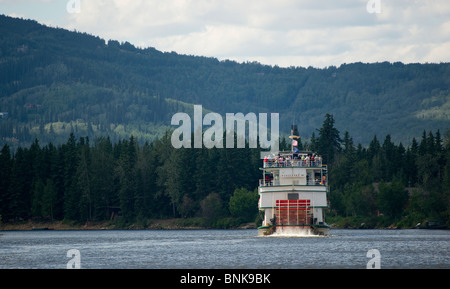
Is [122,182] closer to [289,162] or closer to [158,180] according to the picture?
[158,180]

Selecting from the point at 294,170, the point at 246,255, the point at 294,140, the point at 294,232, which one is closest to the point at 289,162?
the point at 294,170

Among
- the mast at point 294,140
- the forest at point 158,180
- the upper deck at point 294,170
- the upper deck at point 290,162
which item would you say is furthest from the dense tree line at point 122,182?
the upper deck at point 294,170

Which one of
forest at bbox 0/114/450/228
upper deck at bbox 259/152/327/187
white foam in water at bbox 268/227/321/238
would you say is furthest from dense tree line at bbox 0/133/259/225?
white foam in water at bbox 268/227/321/238

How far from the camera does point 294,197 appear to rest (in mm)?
87062

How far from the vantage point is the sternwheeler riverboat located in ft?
286

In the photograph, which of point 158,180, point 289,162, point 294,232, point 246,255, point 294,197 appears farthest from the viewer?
point 158,180

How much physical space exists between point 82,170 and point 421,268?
10644 centimetres

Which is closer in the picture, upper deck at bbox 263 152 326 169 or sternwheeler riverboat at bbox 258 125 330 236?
sternwheeler riverboat at bbox 258 125 330 236

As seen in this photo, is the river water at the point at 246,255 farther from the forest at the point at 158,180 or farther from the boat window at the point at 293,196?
the forest at the point at 158,180

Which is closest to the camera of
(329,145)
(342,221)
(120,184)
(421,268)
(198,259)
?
(421,268)

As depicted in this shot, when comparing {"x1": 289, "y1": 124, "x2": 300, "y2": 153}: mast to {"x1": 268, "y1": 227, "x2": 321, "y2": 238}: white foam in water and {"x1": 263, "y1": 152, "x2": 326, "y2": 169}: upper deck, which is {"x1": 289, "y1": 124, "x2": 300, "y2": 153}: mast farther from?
{"x1": 268, "y1": 227, "x2": 321, "y2": 238}: white foam in water

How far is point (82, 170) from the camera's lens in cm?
15438
